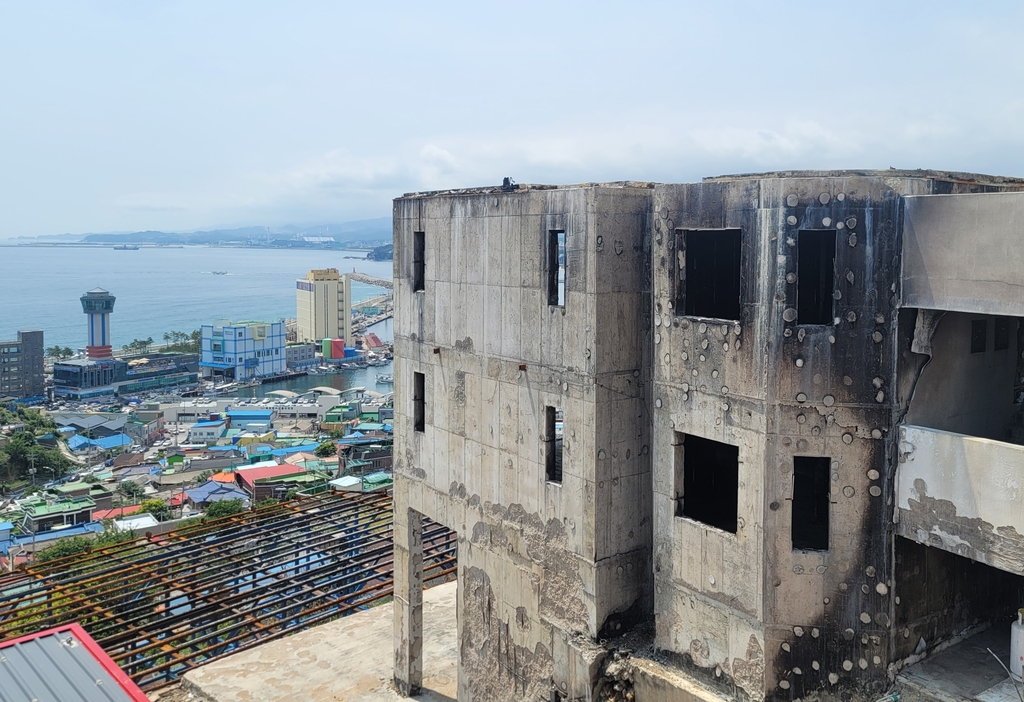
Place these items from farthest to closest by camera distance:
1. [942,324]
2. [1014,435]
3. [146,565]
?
[146,565] < [1014,435] < [942,324]

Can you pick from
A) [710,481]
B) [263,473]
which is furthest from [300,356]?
[710,481]

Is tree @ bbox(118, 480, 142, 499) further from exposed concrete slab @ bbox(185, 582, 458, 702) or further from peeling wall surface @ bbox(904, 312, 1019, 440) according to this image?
peeling wall surface @ bbox(904, 312, 1019, 440)

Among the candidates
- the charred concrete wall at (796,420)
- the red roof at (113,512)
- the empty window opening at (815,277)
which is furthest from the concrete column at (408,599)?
the red roof at (113,512)

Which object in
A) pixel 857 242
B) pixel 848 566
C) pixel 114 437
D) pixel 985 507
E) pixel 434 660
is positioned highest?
pixel 857 242

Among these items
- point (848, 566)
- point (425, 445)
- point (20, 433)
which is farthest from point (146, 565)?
point (20, 433)

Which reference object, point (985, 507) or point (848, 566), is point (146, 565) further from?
point (985, 507)
